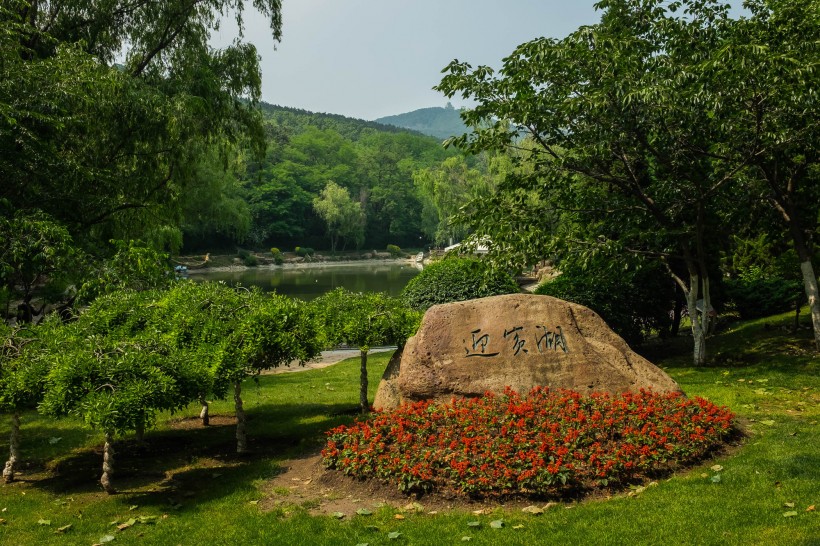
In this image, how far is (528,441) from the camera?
23.0 ft

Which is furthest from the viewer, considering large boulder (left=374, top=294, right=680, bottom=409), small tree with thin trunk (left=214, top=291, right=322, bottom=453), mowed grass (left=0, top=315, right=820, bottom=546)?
large boulder (left=374, top=294, right=680, bottom=409)

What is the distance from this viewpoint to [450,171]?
179 feet

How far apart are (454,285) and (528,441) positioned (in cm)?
713

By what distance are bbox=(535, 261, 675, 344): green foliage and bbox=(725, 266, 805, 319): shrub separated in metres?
3.35

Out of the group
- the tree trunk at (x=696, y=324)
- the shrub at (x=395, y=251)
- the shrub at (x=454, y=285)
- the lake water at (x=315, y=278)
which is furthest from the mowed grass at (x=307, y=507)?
the shrub at (x=395, y=251)

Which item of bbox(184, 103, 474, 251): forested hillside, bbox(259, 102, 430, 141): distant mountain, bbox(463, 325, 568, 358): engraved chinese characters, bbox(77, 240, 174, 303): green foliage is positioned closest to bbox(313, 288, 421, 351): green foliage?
bbox(463, 325, 568, 358): engraved chinese characters

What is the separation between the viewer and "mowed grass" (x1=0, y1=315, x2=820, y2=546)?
564cm

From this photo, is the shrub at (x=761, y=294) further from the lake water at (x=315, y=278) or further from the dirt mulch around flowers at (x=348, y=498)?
the lake water at (x=315, y=278)

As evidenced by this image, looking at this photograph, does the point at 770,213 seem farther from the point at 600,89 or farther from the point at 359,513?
the point at 359,513

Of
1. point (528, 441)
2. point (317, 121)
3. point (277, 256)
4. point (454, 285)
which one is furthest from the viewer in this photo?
point (317, 121)

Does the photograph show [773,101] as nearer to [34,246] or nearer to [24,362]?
[24,362]

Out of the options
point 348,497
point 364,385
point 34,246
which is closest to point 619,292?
point 364,385

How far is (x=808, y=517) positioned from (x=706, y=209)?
29.8 ft

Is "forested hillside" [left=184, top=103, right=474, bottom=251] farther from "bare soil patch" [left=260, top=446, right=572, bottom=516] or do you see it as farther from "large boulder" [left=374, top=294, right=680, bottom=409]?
"bare soil patch" [left=260, top=446, right=572, bottom=516]
